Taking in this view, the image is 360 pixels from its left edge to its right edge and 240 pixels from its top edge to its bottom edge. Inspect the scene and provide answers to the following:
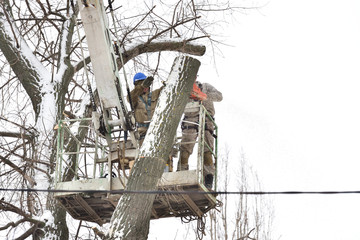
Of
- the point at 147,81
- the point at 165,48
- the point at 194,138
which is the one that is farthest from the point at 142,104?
the point at 165,48

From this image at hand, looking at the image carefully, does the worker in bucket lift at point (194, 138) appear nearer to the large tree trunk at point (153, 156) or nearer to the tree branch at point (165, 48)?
the tree branch at point (165, 48)

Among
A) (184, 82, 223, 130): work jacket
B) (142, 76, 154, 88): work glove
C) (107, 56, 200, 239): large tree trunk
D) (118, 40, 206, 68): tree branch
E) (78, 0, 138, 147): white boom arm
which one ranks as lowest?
(107, 56, 200, 239): large tree trunk

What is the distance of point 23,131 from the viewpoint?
9094mm

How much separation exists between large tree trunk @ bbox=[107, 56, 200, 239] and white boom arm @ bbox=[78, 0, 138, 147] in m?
0.74

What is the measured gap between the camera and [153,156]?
6.86 meters

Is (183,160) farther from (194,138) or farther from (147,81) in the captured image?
(147,81)

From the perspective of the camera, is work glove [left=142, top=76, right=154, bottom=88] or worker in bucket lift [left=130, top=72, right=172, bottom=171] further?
worker in bucket lift [left=130, top=72, right=172, bottom=171]

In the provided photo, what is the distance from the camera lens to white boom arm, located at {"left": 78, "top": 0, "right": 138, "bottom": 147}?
7156 mm

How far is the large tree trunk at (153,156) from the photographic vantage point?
642 cm

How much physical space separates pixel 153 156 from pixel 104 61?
1488mm

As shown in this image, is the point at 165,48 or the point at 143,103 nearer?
the point at 143,103

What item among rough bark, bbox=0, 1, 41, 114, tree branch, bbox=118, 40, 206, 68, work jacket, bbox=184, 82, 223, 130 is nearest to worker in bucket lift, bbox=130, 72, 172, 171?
work jacket, bbox=184, 82, 223, 130

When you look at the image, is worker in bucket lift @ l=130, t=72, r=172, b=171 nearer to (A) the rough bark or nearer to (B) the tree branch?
(B) the tree branch

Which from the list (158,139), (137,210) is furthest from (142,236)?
(158,139)
